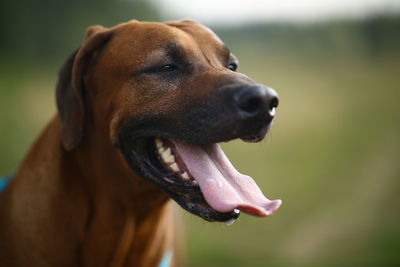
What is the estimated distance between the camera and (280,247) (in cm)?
634

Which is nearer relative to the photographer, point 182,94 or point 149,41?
point 182,94

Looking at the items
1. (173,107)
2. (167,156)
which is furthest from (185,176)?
(173,107)

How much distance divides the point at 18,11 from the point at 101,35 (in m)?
14.1

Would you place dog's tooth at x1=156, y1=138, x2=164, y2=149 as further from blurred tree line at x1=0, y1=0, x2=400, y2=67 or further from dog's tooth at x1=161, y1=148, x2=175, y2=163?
blurred tree line at x1=0, y1=0, x2=400, y2=67

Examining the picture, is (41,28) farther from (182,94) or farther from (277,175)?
(182,94)

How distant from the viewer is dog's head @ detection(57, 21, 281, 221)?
8.84ft

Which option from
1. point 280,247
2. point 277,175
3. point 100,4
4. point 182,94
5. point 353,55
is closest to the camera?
point 182,94

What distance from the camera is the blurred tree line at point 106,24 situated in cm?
1435

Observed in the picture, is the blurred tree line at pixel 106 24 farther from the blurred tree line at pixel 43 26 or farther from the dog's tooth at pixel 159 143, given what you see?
the dog's tooth at pixel 159 143

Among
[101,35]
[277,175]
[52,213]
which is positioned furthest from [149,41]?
[277,175]

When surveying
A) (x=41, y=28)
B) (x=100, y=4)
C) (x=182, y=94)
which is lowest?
(x=182, y=94)

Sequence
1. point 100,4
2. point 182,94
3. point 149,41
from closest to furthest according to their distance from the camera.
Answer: point 182,94, point 149,41, point 100,4

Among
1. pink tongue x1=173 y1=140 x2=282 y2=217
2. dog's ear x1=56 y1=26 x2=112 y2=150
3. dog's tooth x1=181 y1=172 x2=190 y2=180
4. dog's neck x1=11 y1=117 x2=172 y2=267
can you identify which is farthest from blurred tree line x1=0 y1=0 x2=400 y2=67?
dog's tooth x1=181 y1=172 x2=190 y2=180

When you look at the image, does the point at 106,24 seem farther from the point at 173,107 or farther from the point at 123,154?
the point at 173,107
